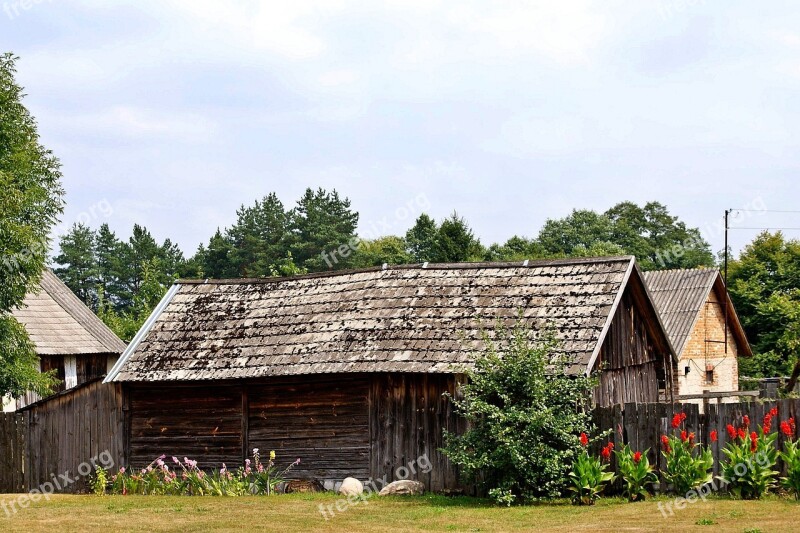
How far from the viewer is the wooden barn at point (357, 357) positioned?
20453mm

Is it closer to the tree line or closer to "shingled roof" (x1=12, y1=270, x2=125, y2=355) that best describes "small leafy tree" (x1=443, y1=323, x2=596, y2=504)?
"shingled roof" (x1=12, y1=270, x2=125, y2=355)

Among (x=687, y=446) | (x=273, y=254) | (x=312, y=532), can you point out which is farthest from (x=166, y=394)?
(x=273, y=254)

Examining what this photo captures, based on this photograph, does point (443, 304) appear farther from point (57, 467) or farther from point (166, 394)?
point (57, 467)

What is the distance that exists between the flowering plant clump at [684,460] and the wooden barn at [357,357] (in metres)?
2.01

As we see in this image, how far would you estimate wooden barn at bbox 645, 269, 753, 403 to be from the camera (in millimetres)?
39312

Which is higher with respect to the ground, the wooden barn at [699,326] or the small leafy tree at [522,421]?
the wooden barn at [699,326]

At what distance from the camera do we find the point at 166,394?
2342 centimetres

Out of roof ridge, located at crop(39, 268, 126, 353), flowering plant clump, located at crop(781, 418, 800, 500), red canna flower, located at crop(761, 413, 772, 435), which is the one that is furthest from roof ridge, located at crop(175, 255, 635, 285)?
roof ridge, located at crop(39, 268, 126, 353)

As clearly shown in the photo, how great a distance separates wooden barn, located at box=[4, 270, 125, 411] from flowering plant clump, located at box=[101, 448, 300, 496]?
12.8 metres

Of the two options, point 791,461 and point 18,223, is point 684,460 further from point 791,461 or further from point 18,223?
point 18,223

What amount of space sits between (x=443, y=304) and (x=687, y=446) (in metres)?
6.03

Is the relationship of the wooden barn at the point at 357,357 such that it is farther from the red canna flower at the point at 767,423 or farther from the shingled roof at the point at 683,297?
the shingled roof at the point at 683,297

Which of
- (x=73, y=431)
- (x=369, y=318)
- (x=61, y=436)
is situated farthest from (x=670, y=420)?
(x=61, y=436)

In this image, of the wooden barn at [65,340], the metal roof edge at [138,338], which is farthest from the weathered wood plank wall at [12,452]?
the wooden barn at [65,340]
